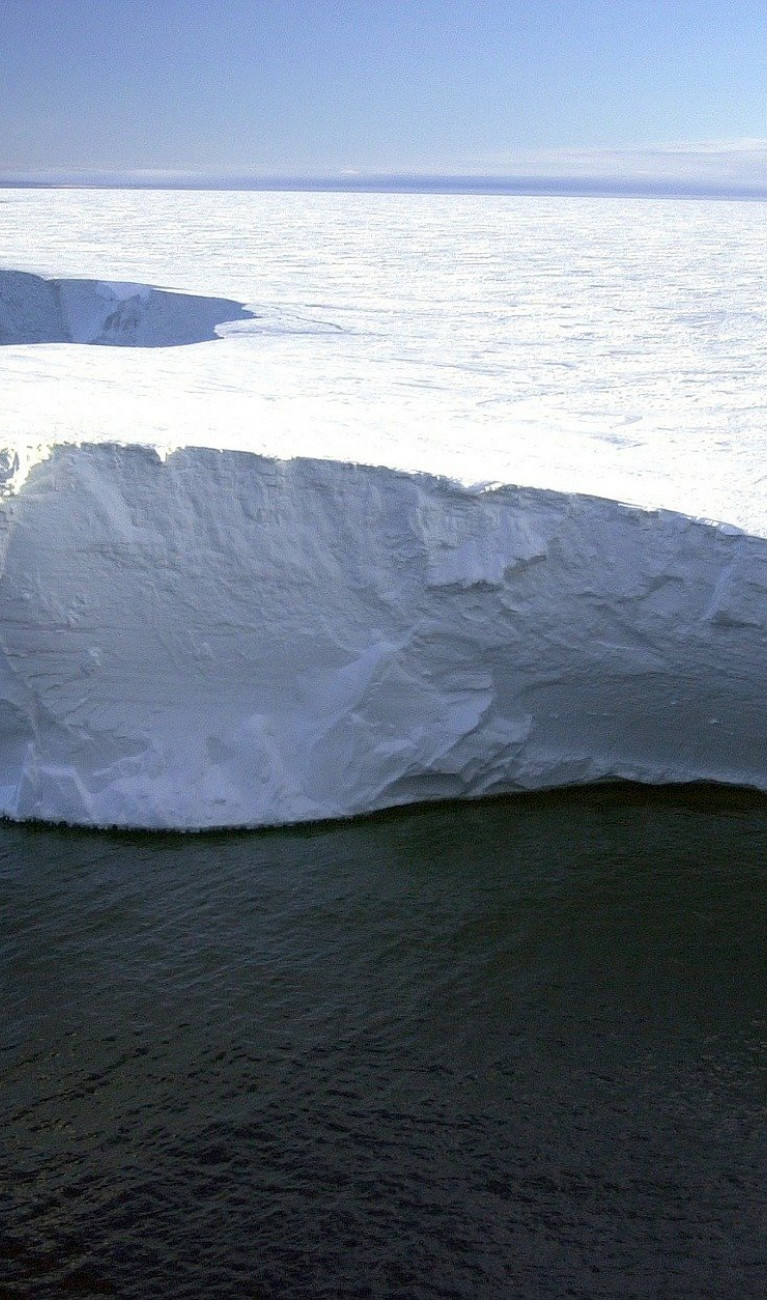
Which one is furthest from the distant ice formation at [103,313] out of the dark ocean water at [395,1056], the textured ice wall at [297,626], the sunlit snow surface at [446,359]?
the dark ocean water at [395,1056]

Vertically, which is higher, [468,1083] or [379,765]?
[379,765]

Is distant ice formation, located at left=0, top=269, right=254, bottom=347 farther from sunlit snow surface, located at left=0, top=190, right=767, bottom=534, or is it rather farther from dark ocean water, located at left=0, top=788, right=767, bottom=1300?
dark ocean water, located at left=0, top=788, right=767, bottom=1300

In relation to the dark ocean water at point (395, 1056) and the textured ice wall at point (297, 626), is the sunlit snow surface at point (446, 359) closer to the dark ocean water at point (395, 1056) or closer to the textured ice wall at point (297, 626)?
the textured ice wall at point (297, 626)

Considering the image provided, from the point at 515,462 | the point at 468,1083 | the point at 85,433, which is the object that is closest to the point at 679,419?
the point at 515,462

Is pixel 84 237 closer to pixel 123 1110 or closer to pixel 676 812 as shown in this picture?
pixel 676 812

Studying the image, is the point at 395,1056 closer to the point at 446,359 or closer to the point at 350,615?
the point at 350,615

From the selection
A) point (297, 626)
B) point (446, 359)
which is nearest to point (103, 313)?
point (446, 359)

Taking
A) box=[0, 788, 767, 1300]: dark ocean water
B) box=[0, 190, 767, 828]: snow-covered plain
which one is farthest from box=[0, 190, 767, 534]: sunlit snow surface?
box=[0, 788, 767, 1300]: dark ocean water

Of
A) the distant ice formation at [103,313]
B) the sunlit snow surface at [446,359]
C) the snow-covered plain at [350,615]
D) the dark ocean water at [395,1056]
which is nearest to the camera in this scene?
the dark ocean water at [395,1056]
